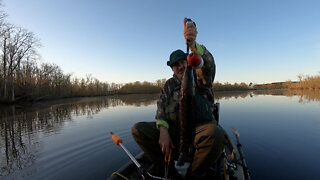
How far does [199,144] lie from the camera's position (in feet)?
5.96

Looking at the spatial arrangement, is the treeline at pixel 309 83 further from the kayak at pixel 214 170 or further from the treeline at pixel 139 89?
the kayak at pixel 214 170

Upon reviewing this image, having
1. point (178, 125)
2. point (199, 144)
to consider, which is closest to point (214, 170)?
point (199, 144)

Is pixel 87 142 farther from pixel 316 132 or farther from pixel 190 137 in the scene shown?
pixel 316 132

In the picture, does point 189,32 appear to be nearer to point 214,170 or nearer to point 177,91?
point 177,91

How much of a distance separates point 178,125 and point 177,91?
0.53 m

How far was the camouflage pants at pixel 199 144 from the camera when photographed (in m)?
1.73

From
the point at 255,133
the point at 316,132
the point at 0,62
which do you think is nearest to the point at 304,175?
the point at 255,133

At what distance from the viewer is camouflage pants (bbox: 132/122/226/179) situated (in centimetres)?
173

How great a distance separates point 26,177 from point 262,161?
6339 mm

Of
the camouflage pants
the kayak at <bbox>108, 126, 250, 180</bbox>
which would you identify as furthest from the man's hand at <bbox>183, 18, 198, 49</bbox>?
the kayak at <bbox>108, 126, 250, 180</bbox>

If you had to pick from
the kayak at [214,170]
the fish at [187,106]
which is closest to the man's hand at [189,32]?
the fish at [187,106]

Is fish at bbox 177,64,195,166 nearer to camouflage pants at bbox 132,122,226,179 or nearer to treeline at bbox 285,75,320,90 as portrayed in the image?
camouflage pants at bbox 132,122,226,179

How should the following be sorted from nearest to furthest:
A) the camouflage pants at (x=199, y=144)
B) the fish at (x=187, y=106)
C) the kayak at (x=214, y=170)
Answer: the fish at (x=187, y=106)
the camouflage pants at (x=199, y=144)
the kayak at (x=214, y=170)

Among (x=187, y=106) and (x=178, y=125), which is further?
(x=178, y=125)
